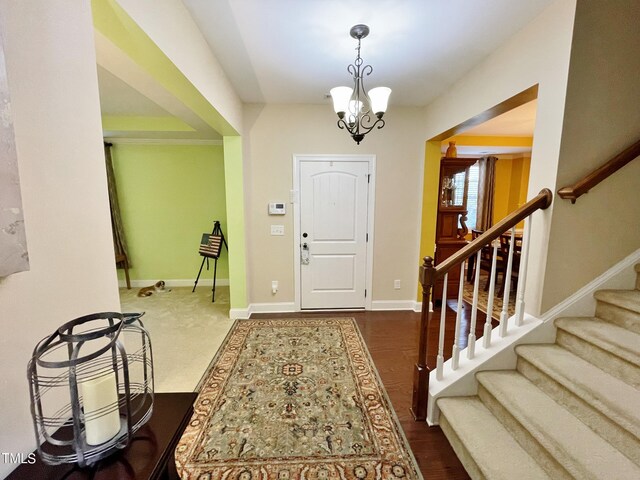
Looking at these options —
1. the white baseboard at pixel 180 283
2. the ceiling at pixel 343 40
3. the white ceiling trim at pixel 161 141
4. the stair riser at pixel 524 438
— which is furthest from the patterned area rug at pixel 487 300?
the white ceiling trim at pixel 161 141

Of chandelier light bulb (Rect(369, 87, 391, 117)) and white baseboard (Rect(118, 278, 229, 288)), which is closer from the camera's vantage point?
chandelier light bulb (Rect(369, 87, 391, 117))

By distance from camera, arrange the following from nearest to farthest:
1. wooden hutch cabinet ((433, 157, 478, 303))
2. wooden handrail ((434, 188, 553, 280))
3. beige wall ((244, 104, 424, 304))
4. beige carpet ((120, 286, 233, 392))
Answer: wooden handrail ((434, 188, 553, 280)), beige carpet ((120, 286, 233, 392)), beige wall ((244, 104, 424, 304)), wooden hutch cabinet ((433, 157, 478, 303))

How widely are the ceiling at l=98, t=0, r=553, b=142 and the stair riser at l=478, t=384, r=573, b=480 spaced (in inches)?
93.5

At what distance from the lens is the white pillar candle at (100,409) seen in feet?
2.12

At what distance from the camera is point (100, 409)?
0.65 metres

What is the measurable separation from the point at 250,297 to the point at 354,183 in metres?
2.01

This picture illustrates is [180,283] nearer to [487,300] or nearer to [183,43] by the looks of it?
[183,43]

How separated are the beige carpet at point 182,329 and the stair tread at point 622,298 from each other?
291cm

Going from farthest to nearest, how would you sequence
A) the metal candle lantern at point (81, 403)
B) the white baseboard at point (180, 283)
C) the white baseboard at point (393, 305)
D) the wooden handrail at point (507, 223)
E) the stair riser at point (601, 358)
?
the white baseboard at point (180, 283), the white baseboard at point (393, 305), the wooden handrail at point (507, 223), the stair riser at point (601, 358), the metal candle lantern at point (81, 403)

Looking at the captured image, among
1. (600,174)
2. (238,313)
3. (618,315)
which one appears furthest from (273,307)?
(600,174)

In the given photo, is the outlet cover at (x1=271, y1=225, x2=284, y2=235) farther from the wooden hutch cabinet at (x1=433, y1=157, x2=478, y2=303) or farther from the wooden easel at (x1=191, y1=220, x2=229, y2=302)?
the wooden hutch cabinet at (x1=433, y1=157, x2=478, y2=303)

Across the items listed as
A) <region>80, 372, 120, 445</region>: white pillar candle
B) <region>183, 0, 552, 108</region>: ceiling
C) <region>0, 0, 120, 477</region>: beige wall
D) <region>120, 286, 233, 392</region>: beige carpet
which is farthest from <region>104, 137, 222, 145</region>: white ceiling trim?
<region>80, 372, 120, 445</region>: white pillar candle

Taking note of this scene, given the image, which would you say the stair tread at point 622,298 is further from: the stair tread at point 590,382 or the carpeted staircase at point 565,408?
the stair tread at point 590,382

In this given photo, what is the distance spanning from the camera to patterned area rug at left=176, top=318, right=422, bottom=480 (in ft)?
4.91
